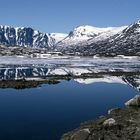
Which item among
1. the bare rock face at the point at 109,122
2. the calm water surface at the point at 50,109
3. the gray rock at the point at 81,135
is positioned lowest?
the calm water surface at the point at 50,109

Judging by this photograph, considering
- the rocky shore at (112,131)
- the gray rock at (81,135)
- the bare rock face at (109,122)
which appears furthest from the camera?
the bare rock face at (109,122)

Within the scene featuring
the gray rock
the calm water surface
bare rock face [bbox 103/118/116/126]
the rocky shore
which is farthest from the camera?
the calm water surface

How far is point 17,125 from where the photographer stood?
1700 inches

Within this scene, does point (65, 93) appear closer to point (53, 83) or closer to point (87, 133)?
point (53, 83)

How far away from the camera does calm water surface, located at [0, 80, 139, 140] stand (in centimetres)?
4034

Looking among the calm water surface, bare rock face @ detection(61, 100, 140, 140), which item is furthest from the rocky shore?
the calm water surface

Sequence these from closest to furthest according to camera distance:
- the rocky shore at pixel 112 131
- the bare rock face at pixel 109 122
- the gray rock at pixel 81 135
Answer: the rocky shore at pixel 112 131 < the gray rock at pixel 81 135 < the bare rock face at pixel 109 122

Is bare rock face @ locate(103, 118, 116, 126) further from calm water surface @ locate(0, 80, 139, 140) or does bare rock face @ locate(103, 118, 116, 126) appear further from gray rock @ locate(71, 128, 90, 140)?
calm water surface @ locate(0, 80, 139, 140)

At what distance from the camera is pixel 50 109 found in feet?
178

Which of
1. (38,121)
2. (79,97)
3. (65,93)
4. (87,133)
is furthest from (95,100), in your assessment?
(87,133)

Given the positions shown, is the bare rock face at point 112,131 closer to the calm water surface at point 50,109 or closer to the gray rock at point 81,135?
the gray rock at point 81,135

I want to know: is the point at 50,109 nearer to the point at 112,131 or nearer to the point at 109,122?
the point at 109,122

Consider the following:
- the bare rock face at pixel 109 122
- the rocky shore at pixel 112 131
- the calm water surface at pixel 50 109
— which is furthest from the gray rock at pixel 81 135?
the calm water surface at pixel 50 109

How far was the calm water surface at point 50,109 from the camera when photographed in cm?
4034
